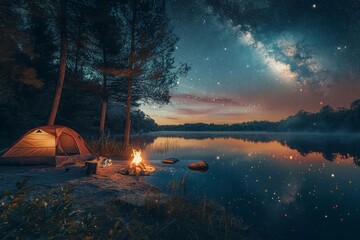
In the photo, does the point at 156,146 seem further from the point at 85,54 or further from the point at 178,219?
the point at 178,219

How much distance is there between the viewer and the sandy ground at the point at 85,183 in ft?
20.8

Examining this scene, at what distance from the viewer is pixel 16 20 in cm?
1135

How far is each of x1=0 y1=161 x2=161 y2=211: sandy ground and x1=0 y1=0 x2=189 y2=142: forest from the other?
462 centimetres

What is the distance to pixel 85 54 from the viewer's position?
16609mm

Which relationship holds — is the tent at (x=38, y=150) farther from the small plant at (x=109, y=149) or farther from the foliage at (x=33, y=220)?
the foliage at (x=33, y=220)

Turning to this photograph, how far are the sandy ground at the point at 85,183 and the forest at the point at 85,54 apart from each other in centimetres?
462

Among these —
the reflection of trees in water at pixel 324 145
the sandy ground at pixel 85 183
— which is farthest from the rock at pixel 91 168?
the reflection of trees in water at pixel 324 145

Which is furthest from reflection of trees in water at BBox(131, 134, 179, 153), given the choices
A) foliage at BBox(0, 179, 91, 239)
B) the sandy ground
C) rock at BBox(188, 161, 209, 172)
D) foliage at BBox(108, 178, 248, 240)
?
foliage at BBox(0, 179, 91, 239)

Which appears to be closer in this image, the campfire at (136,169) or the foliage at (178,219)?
the foliage at (178,219)

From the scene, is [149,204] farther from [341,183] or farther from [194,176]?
[341,183]

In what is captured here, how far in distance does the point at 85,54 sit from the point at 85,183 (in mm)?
11792

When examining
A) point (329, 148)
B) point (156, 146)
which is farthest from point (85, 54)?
point (329, 148)

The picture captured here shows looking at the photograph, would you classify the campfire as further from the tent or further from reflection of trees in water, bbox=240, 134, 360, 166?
reflection of trees in water, bbox=240, 134, 360, 166

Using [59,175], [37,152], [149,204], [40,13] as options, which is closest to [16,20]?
[40,13]
